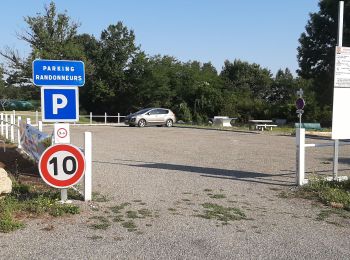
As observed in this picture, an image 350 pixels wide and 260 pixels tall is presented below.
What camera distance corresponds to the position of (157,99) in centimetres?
5222

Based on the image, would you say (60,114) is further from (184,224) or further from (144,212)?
(184,224)

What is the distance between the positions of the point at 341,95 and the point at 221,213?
3907 mm

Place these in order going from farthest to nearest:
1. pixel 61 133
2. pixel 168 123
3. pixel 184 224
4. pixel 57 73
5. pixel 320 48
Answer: pixel 320 48
pixel 168 123
pixel 57 73
pixel 61 133
pixel 184 224

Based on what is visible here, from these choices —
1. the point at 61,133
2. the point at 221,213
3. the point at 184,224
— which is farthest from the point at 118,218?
the point at 61,133

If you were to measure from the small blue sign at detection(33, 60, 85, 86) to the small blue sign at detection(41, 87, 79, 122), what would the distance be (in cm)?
10

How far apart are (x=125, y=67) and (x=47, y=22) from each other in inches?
434

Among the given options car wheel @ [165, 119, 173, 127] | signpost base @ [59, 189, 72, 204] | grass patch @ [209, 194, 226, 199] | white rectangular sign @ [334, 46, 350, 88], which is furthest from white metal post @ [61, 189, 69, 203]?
car wheel @ [165, 119, 173, 127]

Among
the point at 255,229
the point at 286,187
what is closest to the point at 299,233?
the point at 255,229

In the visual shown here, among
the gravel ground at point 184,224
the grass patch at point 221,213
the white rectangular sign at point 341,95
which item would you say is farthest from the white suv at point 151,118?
the grass patch at point 221,213

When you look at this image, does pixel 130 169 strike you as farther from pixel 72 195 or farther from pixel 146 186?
pixel 72 195

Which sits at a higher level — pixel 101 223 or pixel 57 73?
pixel 57 73

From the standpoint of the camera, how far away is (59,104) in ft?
24.2

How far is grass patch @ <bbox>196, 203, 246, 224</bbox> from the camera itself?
6.69 metres

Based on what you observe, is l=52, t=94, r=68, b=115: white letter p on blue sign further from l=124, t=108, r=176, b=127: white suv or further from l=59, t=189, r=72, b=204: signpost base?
l=124, t=108, r=176, b=127: white suv
